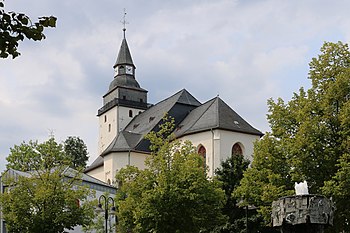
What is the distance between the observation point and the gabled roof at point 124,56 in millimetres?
84000

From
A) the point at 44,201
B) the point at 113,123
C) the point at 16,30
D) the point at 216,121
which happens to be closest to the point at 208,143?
the point at 216,121

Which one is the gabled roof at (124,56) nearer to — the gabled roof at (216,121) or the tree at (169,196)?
the gabled roof at (216,121)

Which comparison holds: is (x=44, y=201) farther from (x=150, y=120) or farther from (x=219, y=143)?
(x=150, y=120)

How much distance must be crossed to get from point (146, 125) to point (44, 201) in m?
41.1

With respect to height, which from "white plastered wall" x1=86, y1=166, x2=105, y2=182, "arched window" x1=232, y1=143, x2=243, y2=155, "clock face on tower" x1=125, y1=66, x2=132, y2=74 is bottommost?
"white plastered wall" x1=86, y1=166, x2=105, y2=182

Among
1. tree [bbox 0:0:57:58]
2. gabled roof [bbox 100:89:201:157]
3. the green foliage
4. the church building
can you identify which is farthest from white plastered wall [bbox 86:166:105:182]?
tree [bbox 0:0:57:58]

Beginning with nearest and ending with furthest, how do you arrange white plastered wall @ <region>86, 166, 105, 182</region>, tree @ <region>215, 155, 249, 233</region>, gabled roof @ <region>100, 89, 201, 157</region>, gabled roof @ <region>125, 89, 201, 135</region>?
tree @ <region>215, 155, 249, 233</region>, gabled roof @ <region>100, 89, 201, 157</region>, gabled roof @ <region>125, 89, 201, 135</region>, white plastered wall @ <region>86, 166, 105, 182</region>

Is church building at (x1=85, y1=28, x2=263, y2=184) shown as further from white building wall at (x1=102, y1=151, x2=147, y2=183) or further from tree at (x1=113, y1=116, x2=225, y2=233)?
tree at (x1=113, y1=116, x2=225, y2=233)

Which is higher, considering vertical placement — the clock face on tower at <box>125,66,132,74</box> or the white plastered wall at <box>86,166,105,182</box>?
the clock face on tower at <box>125,66,132,74</box>

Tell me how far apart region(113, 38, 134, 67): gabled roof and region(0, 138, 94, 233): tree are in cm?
5066

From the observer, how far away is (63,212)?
1216 inches

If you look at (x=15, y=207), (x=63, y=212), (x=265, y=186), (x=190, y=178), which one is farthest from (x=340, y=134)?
(x=15, y=207)

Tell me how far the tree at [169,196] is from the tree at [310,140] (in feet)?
7.00

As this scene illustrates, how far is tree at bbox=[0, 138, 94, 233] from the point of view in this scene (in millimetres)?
30328
